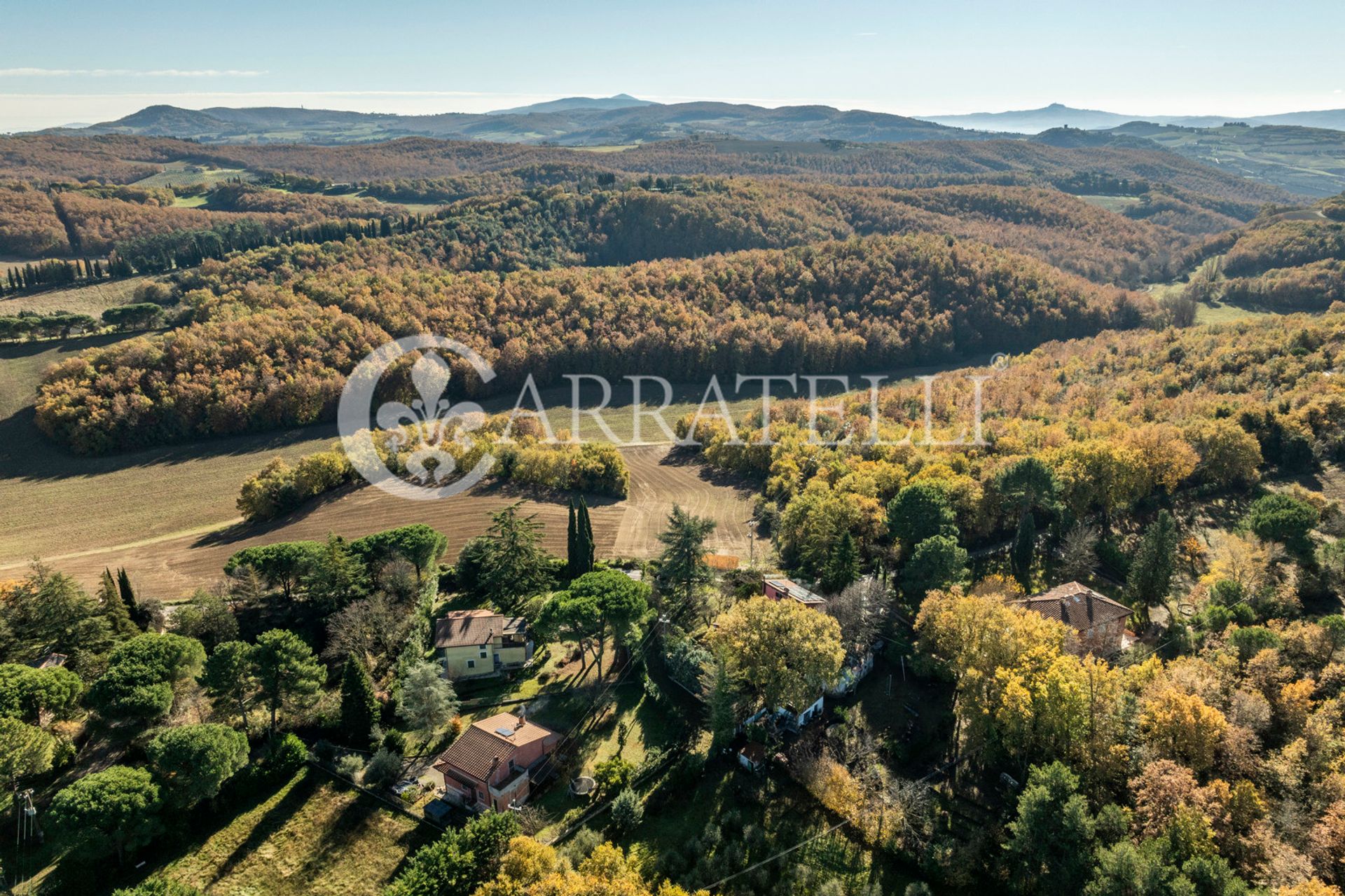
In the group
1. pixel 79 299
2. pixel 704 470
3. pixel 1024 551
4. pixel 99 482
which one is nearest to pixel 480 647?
pixel 1024 551

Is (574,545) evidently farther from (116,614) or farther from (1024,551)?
(1024,551)

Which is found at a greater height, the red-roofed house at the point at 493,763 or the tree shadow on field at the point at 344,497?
the red-roofed house at the point at 493,763

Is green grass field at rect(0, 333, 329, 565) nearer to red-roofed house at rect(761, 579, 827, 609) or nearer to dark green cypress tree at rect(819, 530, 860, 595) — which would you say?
red-roofed house at rect(761, 579, 827, 609)

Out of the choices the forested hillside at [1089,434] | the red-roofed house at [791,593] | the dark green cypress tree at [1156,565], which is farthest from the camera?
the forested hillside at [1089,434]

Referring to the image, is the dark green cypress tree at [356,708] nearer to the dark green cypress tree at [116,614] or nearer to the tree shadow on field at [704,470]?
the dark green cypress tree at [116,614]

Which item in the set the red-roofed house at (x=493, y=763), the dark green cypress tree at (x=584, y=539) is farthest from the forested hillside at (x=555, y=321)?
the red-roofed house at (x=493, y=763)

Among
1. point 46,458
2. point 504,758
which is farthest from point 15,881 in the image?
point 46,458

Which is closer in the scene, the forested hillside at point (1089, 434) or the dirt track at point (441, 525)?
the forested hillside at point (1089, 434)
